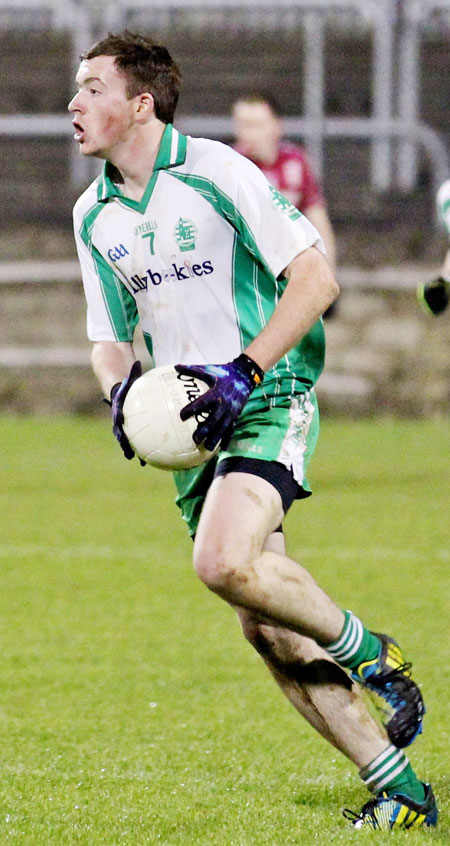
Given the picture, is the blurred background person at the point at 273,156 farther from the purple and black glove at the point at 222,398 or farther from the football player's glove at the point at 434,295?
the purple and black glove at the point at 222,398

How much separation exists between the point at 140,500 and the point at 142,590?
9.46 feet

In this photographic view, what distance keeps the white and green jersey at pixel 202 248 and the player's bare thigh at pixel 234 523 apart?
29 centimetres

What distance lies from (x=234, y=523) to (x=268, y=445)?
302 millimetres

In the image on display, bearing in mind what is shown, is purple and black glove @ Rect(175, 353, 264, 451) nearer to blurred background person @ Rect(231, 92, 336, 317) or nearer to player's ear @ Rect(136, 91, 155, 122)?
player's ear @ Rect(136, 91, 155, 122)

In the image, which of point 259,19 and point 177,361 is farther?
point 259,19

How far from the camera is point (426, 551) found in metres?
7.94

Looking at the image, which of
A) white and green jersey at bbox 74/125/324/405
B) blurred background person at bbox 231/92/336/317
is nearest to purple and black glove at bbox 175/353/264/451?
white and green jersey at bbox 74/125/324/405

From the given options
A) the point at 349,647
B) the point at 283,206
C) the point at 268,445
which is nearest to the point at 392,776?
the point at 349,647

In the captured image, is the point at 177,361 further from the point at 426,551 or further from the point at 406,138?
the point at 406,138

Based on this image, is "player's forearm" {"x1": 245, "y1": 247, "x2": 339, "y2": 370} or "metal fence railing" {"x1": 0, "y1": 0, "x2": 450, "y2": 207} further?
"metal fence railing" {"x1": 0, "y1": 0, "x2": 450, "y2": 207}

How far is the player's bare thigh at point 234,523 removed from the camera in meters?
3.50

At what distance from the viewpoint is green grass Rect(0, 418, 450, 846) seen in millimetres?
3762

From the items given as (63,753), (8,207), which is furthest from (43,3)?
(63,753)

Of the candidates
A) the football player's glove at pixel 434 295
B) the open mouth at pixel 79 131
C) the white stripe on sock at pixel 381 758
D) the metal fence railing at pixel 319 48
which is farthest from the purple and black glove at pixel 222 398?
the metal fence railing at pixel 319 48
